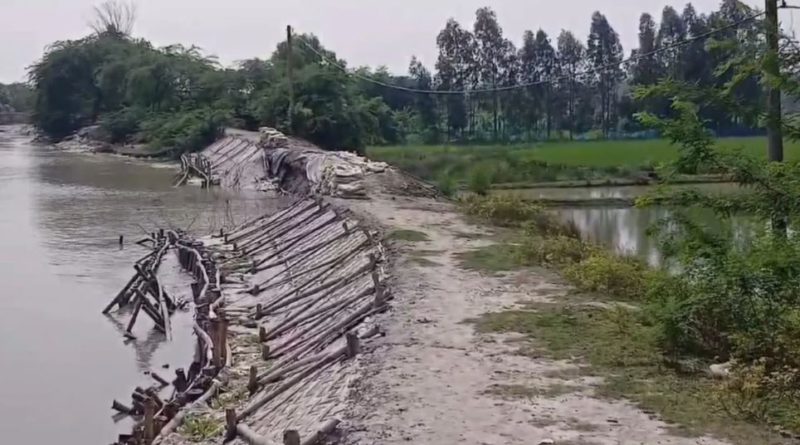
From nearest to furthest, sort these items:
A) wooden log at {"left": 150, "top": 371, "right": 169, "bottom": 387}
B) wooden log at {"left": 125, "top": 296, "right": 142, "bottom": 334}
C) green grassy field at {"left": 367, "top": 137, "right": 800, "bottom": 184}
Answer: wooden log at {"left": 150, "top": 371, "right": 169, "bottom": 387} → wooden log at {"left": 125, "top": 296, "right": 142, "bottom": 334} → green grassy field at {"left": 367, "top": 137, "right": 800, "bottom": 184}

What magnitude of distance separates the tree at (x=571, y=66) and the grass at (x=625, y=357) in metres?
58.2

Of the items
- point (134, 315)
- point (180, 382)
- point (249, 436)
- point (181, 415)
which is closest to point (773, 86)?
point (249, 436)

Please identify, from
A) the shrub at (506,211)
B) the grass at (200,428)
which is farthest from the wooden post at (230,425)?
the shrub at (506,211)

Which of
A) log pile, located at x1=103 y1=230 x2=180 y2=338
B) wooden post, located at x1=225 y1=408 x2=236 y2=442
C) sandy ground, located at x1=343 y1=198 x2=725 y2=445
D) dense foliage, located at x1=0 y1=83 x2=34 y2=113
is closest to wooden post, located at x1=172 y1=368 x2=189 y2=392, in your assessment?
sandy ground, located at x1=343 y1=198 x2=725 y2=445

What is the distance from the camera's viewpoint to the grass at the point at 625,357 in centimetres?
743

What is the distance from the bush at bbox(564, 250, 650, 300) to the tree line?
38.1m

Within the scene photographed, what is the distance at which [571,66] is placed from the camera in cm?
6925

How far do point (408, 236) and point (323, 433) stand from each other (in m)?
10.9

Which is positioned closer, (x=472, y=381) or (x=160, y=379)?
(x=472, y=381)

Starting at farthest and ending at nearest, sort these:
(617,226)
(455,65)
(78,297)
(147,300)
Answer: (455,65)
(617,226)
(78,297)
(147,300)

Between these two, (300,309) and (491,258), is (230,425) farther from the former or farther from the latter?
(491,258)

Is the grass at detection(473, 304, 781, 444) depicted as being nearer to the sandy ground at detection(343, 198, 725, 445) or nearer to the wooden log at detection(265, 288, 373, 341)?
the sandy ground at detection(343, 198, 725, 445)

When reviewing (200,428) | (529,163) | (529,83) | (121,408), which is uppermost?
(529,83)

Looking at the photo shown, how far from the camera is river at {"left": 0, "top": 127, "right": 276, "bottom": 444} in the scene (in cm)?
1253
